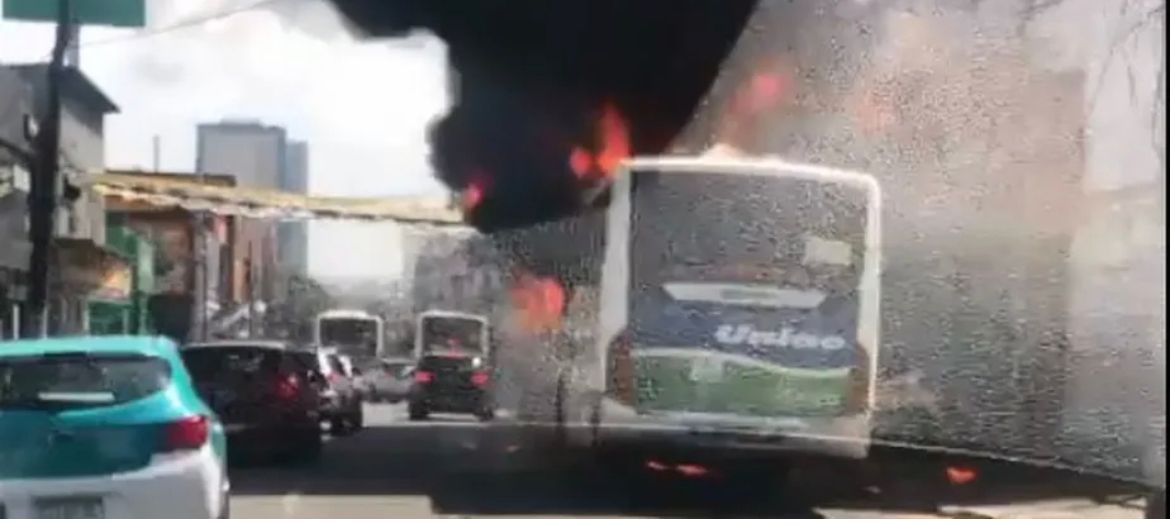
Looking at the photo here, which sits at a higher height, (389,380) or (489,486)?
(389,380)

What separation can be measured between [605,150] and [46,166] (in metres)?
1.73

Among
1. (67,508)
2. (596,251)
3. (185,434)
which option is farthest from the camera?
(596,251)

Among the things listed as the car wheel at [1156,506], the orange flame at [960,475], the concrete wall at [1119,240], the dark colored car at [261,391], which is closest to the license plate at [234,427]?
the dark colored car at [261,391]

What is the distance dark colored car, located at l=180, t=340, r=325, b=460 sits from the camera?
6.13 meters

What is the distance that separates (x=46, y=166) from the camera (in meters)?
5.98

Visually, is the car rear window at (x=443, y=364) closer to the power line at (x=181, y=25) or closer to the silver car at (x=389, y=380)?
the silver car at (x=389, y=380)

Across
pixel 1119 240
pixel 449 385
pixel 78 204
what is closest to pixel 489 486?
pixel 449 385

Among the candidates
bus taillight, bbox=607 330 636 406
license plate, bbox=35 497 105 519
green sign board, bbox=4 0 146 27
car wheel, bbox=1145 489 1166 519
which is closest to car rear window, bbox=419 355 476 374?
bus taillight, bbox=607 330 636 406

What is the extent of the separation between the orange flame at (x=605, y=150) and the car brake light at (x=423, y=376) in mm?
786

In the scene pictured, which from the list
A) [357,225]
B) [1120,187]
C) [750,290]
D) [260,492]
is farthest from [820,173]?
[260,492]

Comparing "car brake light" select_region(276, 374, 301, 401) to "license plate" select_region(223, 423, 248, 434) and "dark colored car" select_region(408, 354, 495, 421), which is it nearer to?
"license plate" select_region(223, 423, 248, 434)

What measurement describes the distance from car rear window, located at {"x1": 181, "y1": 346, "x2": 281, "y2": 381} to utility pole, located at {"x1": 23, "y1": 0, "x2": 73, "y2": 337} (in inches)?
19.3

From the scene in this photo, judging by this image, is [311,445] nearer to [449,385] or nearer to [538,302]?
[449,385]

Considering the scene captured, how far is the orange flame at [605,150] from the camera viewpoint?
6.28 m
